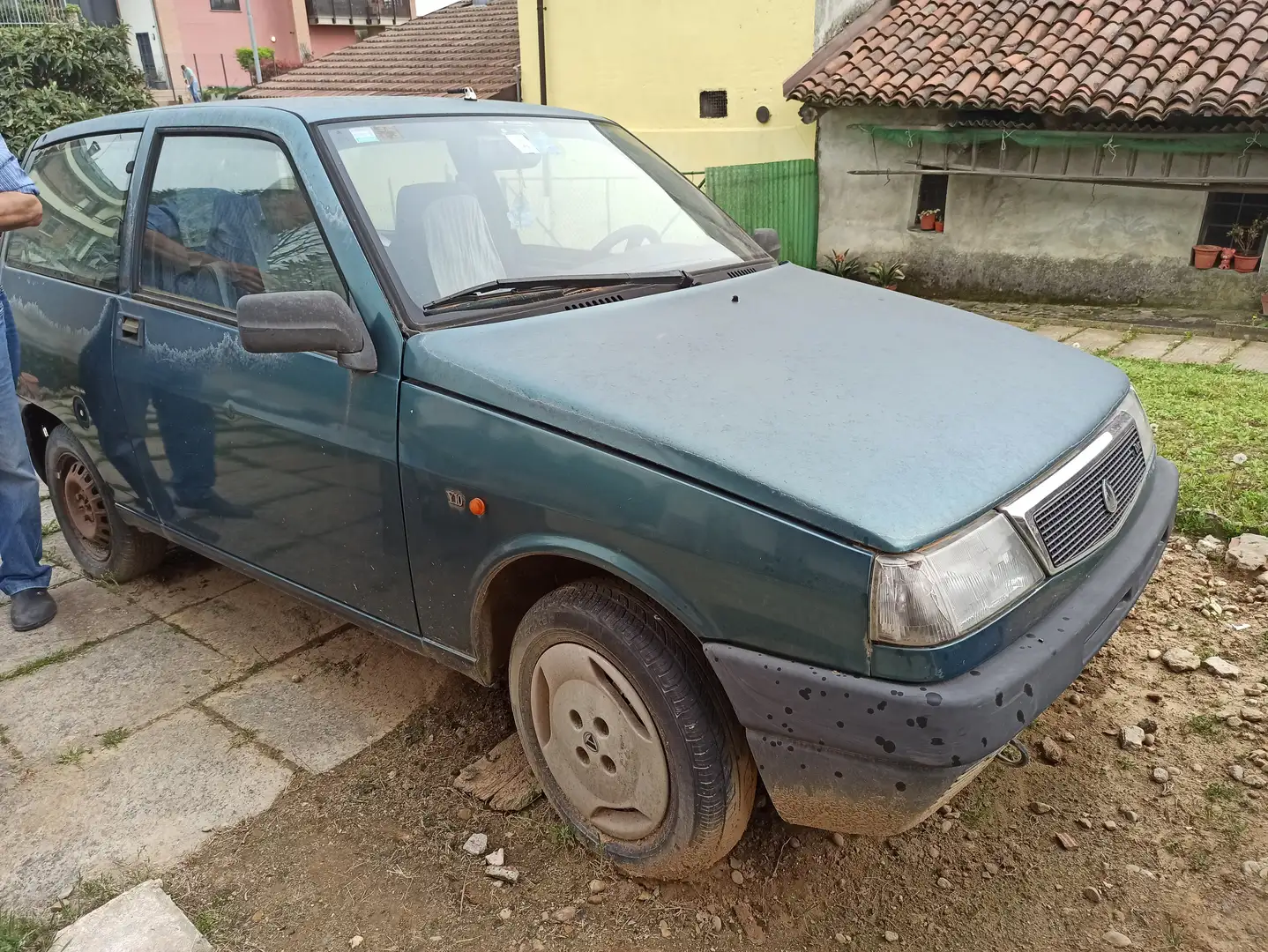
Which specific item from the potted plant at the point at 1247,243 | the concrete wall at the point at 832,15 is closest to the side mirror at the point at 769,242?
the potted plant at the point at 1247,243

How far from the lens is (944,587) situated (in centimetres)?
176

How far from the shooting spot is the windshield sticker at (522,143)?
119 inches

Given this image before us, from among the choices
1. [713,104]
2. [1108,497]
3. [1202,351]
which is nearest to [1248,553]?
[1108,497]

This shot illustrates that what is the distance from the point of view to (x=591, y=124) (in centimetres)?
339

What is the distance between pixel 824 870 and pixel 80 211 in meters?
3.56

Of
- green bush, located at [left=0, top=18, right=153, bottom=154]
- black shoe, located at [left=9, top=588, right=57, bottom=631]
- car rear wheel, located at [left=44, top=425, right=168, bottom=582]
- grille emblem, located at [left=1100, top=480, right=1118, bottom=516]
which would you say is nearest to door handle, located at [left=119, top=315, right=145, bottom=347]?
car rear wheel, located at [left=44, top=425, right=168, bottom=582]

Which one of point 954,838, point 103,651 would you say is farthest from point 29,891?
point 954,838

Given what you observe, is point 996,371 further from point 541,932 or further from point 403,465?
point 541,932

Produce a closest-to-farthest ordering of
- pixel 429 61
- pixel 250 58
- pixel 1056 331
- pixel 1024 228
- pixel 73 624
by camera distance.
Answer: pixel 73 624
pixel 1056 331
pixel 1024 228
pixel 429 61
pixel 250 58

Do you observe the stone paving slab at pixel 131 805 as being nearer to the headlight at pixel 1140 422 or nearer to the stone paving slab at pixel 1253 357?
the headlight at pixel 1140 422

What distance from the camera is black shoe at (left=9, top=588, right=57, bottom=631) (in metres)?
3.71

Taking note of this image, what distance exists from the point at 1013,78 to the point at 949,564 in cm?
957

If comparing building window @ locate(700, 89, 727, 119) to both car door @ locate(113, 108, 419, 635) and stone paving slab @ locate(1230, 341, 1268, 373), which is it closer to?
stone paving slab @ locate(1230, 341, 1268, 373)

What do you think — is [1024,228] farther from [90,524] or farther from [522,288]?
[90,524]
